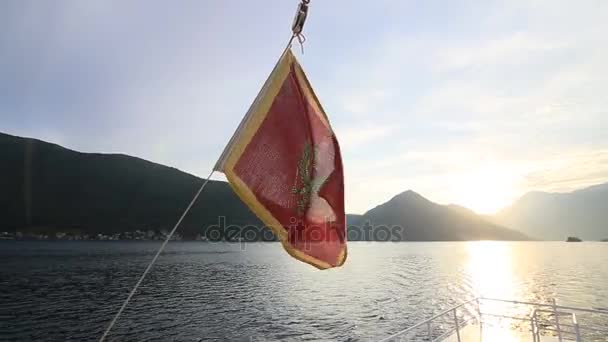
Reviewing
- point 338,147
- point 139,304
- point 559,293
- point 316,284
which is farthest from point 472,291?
point 338,147

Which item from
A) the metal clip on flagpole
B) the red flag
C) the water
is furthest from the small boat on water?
the metal clip on flagpole

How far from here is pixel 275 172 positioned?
4902 mm

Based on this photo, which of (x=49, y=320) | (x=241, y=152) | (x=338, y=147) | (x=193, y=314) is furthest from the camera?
(x=193, y=314)

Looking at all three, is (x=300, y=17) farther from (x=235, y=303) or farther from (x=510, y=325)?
(x=235, y=303)

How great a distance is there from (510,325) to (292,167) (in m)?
37.2

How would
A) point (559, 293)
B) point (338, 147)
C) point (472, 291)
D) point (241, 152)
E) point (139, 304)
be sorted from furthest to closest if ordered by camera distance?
point (472, 291) < point (559, 293) < point (139, 304) < point (338, 147) < point (241, 152)

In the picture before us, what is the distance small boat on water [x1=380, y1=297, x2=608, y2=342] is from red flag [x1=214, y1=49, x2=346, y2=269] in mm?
5291

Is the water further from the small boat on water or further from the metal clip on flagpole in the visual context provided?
the metal clip on flagpole

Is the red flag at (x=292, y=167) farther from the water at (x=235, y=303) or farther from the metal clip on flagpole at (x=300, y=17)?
the water at (x=235, y=303)

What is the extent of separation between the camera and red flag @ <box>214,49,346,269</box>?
4.67 m

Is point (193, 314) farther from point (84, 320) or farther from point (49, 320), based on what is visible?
point (49, 320)

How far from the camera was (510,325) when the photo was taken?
34.5 m

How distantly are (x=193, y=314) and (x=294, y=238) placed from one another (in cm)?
4185

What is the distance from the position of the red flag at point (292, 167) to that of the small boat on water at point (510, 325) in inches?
208
